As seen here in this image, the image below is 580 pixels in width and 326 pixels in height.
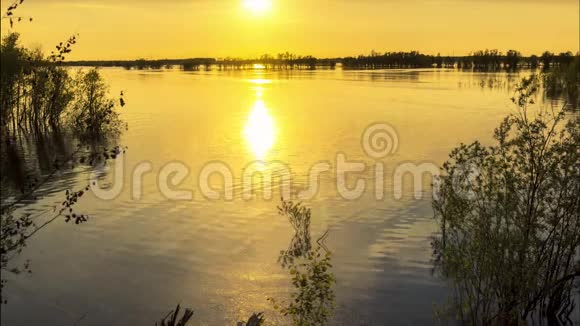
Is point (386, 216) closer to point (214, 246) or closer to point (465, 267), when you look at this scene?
point (214, 246)

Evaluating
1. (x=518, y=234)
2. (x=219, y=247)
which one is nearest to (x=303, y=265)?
(x=219, y=247)

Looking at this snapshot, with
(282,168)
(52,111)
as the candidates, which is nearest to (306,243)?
(282,168)

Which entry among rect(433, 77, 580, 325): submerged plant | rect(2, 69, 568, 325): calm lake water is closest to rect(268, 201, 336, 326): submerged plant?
rect(2, 69, 568, 325): calm lake water

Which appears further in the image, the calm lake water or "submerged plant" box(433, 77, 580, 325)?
the calm lake water

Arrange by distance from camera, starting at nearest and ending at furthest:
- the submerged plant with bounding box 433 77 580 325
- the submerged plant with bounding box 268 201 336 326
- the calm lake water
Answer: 1. the submerged plant with bounding box 433 77 580 325
2. the submerged plant with bounding box 268 201 336 326
3. the calm lake water

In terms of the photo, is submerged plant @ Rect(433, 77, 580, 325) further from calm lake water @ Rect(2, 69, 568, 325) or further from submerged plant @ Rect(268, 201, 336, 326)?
submerged plant @ Rect(268, 201, 336, 326)

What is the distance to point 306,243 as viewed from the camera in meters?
24.6

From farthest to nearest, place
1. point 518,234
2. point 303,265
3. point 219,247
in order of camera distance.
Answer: point 219,247
point 303,265
point 518,234

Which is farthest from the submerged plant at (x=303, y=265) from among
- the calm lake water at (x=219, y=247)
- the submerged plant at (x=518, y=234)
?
the submerged plant at (x=518, y=234)

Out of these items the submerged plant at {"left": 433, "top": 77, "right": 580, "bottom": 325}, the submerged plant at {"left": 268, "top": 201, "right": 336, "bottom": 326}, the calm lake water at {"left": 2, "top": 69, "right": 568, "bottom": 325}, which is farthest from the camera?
the calm lake water at {"left": 2, "top": 69, "right": 568, "bottom": 325}

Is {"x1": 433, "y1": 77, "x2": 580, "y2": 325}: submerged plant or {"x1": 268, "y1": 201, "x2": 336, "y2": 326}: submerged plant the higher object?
{"x1": 433, "y1": 77, "x2": 580, "y2": 325}: submerged plant

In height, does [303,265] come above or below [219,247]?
above

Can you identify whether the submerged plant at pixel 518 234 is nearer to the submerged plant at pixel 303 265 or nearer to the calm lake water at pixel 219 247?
the calm lake water at pixel 219 247

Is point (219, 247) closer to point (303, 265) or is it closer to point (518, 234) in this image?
point (303, 265)
